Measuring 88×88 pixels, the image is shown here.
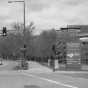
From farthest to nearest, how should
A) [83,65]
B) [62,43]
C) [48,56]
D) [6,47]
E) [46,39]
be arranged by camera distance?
[6,47], [46,39], [48,56], [62,43], [83,65]

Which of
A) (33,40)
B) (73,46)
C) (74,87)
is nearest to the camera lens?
(74,87)

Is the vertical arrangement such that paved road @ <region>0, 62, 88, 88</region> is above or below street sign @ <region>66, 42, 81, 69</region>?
below

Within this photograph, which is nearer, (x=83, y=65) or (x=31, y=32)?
(x=83, y=65)

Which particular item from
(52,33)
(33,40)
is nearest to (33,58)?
(33,40)

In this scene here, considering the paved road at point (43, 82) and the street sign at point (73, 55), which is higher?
the street sign at point (73, 55)

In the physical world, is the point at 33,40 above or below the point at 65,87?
above

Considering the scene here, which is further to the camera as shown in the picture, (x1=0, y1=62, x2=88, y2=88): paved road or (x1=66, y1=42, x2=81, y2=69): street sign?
(x1=66, y1=42, x2=81, y2=69): street sign

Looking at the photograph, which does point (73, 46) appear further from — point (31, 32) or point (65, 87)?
point (31, 32)

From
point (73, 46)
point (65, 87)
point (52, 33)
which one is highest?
point (52, 33)

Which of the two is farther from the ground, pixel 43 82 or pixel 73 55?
pixel 73 55

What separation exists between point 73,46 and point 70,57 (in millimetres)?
1394

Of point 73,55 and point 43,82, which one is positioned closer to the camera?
point 43,82

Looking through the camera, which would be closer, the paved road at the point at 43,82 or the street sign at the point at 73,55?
the paved road at the point at 43,82

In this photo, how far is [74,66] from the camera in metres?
29.4
